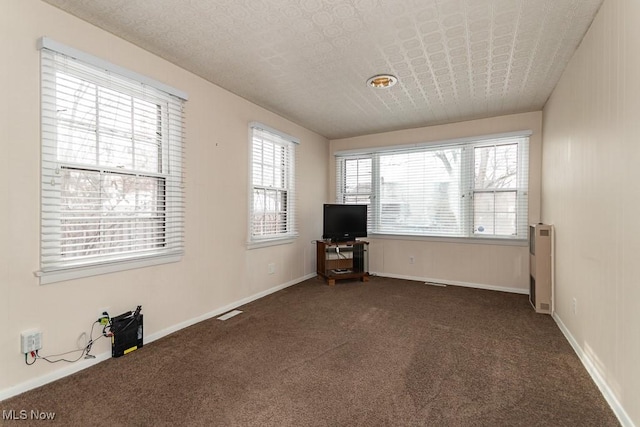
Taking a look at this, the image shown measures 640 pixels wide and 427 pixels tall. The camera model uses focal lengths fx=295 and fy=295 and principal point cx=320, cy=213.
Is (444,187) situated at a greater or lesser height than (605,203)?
greater

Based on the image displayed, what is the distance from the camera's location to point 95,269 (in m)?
2.30

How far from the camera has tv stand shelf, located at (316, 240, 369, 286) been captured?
484 cm

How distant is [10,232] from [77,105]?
1.00 metres

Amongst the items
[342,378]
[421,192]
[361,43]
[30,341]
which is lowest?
[342,378]

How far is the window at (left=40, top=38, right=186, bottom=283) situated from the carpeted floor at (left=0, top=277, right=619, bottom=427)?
2.47 ft

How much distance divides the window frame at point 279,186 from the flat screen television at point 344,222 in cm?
53

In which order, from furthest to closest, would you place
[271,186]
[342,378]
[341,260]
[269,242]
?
1. [341,260]
2. [271,186]
3. [269,242]
4. [342,378]

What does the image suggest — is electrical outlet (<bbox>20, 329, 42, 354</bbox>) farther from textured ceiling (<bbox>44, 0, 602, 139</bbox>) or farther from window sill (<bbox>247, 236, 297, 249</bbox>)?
textured ceiling (<bbox>44, 0, 602, 139</bbox>)

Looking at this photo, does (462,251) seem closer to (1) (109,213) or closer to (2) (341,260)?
(2) (341,260)

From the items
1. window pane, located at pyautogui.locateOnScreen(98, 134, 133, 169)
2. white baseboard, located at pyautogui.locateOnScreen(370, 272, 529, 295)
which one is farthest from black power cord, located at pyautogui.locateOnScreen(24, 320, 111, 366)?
white baseboard, located at pyautogui.locateOnScreen(370, 272, 529, 295)

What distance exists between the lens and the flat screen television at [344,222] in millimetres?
4883

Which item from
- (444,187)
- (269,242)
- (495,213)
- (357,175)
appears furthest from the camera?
(357,175)

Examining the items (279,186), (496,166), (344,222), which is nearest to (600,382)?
(496,166)

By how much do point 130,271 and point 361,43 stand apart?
2791 millimetres
